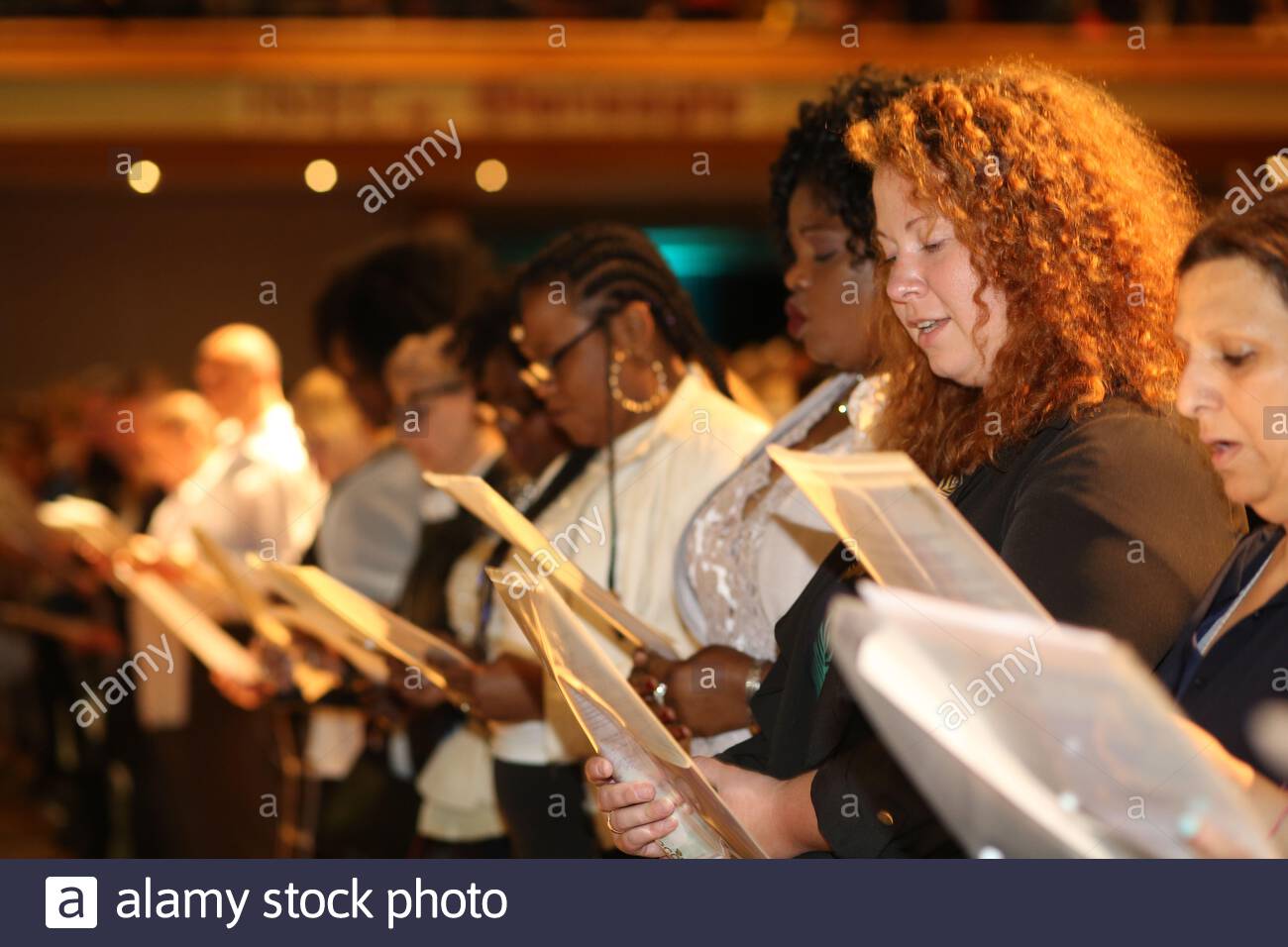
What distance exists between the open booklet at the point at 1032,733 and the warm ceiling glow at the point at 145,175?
789 cm

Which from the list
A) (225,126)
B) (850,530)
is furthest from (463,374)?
(225,126)

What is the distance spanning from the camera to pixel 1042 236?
1.33m

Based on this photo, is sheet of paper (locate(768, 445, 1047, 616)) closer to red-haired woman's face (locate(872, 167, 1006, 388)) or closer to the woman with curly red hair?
the woman with curly red hair

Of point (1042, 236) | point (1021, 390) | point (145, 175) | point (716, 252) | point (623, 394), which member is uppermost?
point (1042, 236)

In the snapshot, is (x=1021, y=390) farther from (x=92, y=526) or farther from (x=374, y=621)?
(x=92, y=526)

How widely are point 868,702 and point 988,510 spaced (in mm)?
443

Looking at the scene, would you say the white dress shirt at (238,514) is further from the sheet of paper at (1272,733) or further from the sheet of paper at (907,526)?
the sheet of paper at (1272,733)

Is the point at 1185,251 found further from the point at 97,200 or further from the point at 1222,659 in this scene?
the point at 97,200

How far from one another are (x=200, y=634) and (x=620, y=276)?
1.40 metres

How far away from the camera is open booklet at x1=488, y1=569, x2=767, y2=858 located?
1.20 m

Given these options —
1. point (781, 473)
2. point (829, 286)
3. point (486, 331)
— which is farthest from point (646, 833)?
point (486, 331)

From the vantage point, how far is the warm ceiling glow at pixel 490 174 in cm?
809

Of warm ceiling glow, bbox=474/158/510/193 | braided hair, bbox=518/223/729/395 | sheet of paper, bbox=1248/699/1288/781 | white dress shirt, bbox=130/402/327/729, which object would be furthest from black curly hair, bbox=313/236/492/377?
warm ceiling glow, bbox=474/158/510/193

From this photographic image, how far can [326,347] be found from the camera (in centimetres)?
341
